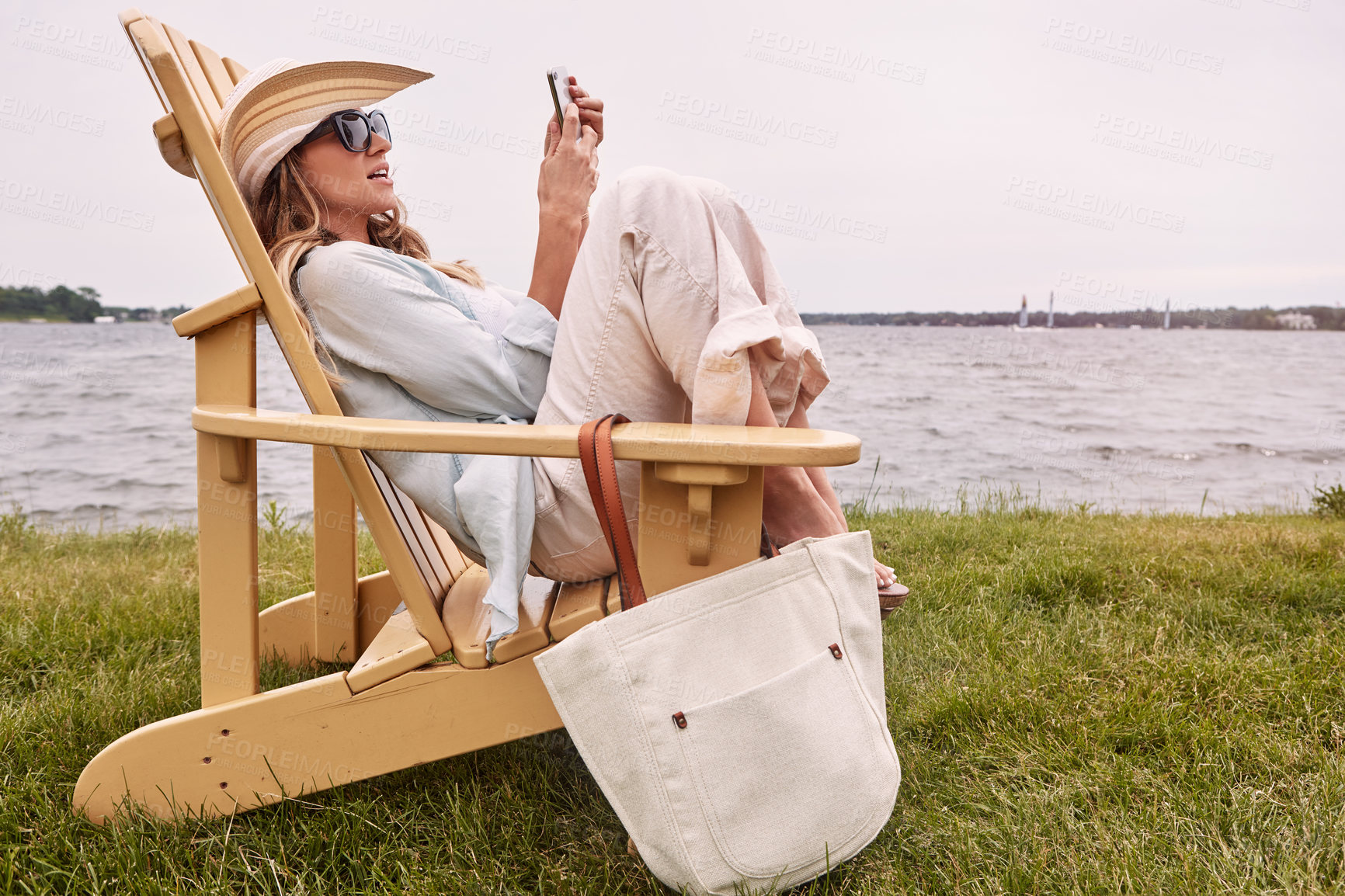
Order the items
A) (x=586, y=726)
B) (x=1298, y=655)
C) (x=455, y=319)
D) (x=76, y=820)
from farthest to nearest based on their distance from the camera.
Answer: (x=1298, y=655) < (x=455, y=319) < (x=76, y=820) < (x=586, y=726)

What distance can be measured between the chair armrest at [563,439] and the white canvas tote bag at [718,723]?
6 centimetres

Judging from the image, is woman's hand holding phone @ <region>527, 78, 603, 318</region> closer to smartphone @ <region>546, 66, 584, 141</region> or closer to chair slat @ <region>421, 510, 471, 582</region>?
smartphone @ <region>546, 66, 584, 141</region>

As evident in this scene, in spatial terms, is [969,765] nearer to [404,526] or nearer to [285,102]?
[404,526]

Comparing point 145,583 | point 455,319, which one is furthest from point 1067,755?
point 145,583

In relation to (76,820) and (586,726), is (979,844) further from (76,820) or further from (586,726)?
(76,820)

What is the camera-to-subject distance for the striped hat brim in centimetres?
175

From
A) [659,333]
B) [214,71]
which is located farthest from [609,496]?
[214,71]

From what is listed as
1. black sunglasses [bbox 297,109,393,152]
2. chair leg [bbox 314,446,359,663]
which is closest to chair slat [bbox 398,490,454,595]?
chair leg [bbox 314,446,359,663]

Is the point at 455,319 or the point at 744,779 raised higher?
the point at 455,319

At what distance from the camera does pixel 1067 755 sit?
71.4 inches

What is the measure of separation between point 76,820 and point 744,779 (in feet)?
4.24

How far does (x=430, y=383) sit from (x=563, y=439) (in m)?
0.53

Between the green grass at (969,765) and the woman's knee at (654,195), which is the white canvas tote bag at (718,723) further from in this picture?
the woman's knee at (654,195)

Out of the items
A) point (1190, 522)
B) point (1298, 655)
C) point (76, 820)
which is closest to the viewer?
point (76, 820)
